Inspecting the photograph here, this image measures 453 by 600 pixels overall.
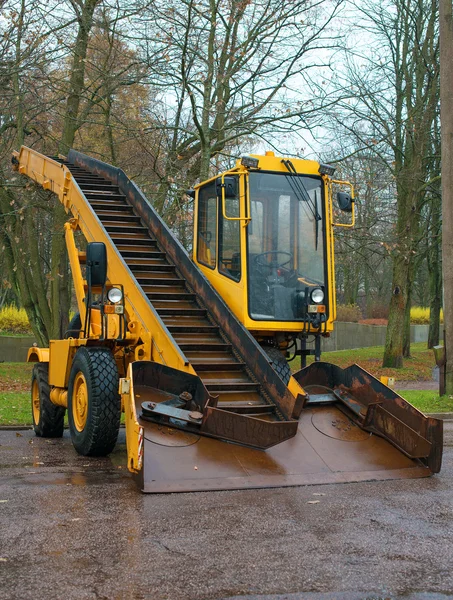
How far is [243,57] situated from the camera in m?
19.4

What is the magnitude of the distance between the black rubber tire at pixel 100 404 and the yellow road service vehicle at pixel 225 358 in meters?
0.02

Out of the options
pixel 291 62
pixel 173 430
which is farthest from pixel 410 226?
pixel 173 430

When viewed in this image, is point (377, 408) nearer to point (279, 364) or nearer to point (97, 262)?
point (279, 364)

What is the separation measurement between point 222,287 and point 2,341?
20.2 meters

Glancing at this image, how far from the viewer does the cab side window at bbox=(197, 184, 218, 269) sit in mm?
10156

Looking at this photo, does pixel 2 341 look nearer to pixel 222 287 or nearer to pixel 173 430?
pixel 222 287

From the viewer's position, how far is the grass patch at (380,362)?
2466cm

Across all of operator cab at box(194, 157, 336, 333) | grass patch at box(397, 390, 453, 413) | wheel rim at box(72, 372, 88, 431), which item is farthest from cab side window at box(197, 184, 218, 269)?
grass patch at box(397, 390, 453, 413)

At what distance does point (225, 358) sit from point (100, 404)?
64.0 inches

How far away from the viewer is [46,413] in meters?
10.7

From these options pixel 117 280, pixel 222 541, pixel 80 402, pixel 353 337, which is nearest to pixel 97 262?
pixel 117 280

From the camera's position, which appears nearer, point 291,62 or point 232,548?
point 232,548

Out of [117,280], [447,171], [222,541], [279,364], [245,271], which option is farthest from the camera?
[447,171]

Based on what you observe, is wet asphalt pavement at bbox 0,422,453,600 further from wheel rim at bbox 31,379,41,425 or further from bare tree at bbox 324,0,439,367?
bare tree at bbox 324,0,439,367
